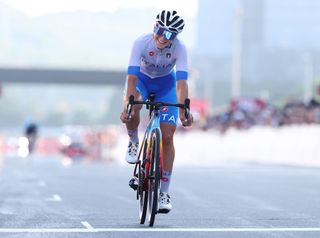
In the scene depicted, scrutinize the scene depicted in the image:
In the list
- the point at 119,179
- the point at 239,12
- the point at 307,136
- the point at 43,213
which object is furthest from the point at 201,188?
the point at 239,12

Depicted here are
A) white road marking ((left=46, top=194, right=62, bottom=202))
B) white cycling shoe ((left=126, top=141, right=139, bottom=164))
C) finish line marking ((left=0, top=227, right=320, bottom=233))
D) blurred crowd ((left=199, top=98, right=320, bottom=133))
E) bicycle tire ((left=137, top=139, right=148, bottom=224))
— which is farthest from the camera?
blurred crowd ((left=199, top=98, right=320, bottom=133))

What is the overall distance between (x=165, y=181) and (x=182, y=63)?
3.94ft

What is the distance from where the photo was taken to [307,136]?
36.4 metres

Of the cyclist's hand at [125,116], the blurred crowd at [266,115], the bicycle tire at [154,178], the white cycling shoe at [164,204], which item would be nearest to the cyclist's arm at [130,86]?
the cyclist's hand at [125,116]

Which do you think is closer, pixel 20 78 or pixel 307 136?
pixel 307 136

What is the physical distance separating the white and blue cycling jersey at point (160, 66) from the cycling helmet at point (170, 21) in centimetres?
41

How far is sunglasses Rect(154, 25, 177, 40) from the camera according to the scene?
12.6 metres

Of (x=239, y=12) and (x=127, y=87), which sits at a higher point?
(x=239, y=12)

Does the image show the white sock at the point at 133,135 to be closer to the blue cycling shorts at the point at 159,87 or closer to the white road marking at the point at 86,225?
the blue cycling shorts at the point at 159,87

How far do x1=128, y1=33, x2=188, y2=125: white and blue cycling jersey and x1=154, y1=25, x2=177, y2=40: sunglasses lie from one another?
10.6 inches

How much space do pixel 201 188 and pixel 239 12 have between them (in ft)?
198

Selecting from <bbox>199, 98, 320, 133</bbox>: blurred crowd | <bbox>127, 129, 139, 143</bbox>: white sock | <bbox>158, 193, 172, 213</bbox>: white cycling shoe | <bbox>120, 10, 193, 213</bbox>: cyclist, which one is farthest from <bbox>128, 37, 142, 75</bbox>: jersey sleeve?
<bbox>199, 98, 320, 133</bbox>: blurred crowd

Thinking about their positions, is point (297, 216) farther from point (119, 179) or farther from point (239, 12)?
point (239, 12)

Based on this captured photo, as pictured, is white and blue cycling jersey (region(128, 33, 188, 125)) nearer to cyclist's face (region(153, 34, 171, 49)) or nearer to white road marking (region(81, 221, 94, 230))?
cyclist's face (region(153, 34, 171, 49))
